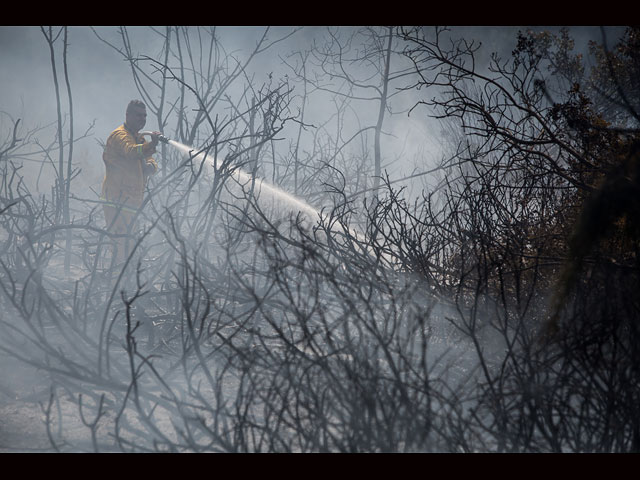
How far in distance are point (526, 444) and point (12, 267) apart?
5100 millimetres

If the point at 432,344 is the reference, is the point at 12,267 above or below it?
above

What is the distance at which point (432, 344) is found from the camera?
322 centimetres

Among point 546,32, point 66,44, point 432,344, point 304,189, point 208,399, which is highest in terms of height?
point 66,44

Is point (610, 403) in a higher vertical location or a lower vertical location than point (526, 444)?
higher

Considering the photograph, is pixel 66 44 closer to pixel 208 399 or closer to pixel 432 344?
pixel 208 399

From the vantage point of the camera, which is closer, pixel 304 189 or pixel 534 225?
pixel 534 225

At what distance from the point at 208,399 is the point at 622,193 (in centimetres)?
238

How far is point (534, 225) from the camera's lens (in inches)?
121

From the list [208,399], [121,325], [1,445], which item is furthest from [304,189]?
[1,445]

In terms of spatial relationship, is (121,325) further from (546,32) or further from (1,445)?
(546,32)

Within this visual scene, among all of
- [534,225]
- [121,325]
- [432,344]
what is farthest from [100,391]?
[534,225]

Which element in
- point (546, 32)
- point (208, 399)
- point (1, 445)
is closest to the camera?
point (1, 445)
